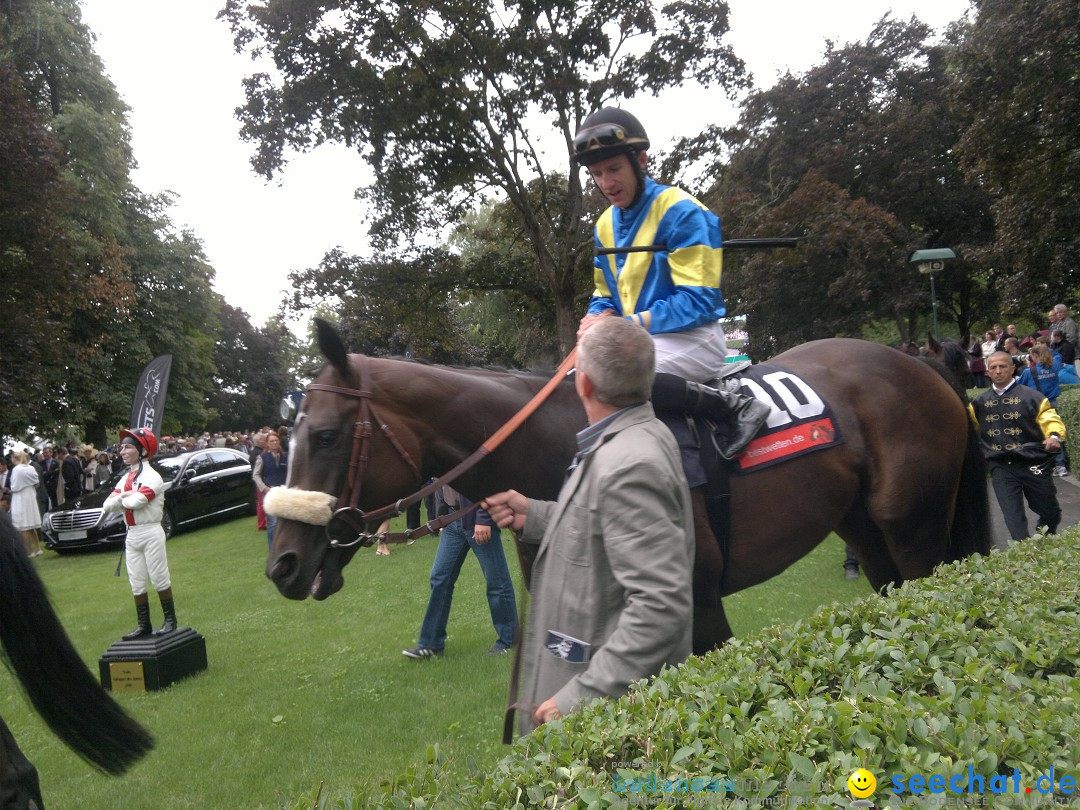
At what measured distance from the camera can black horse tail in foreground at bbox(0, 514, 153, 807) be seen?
3164mm

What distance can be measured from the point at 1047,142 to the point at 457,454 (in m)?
18.6

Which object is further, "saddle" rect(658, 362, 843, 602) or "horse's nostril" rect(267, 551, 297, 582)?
"saddle" rect(658, 362, 843, 602)

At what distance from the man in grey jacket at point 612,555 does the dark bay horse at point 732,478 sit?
825mm

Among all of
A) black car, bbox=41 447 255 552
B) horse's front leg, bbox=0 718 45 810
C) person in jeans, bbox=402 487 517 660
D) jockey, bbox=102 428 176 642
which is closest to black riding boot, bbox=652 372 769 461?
horse's front leg, bbox=0 718 45 810

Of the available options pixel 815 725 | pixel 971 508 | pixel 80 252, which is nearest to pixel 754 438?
pixel 971 508

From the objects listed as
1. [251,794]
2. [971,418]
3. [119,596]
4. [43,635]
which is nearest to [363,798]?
[43,635]

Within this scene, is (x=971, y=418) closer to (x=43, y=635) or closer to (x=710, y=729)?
(x=710, y=729)

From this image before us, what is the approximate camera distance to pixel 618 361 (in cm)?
216

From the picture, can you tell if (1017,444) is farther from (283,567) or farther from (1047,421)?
(283,567)

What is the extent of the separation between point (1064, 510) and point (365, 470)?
31.6 ft

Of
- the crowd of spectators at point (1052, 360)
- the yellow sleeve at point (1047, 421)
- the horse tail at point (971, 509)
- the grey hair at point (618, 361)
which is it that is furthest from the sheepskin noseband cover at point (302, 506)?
the crowd of spectators at point (1052, 360)

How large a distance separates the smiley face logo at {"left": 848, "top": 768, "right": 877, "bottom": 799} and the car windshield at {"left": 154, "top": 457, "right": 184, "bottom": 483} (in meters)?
17.7

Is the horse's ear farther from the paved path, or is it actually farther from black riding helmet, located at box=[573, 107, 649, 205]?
the paved path

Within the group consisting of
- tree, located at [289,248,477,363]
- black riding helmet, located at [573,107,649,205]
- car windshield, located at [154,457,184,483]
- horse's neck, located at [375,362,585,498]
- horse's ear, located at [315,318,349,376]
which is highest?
tree, located at [289,248,477,363]
